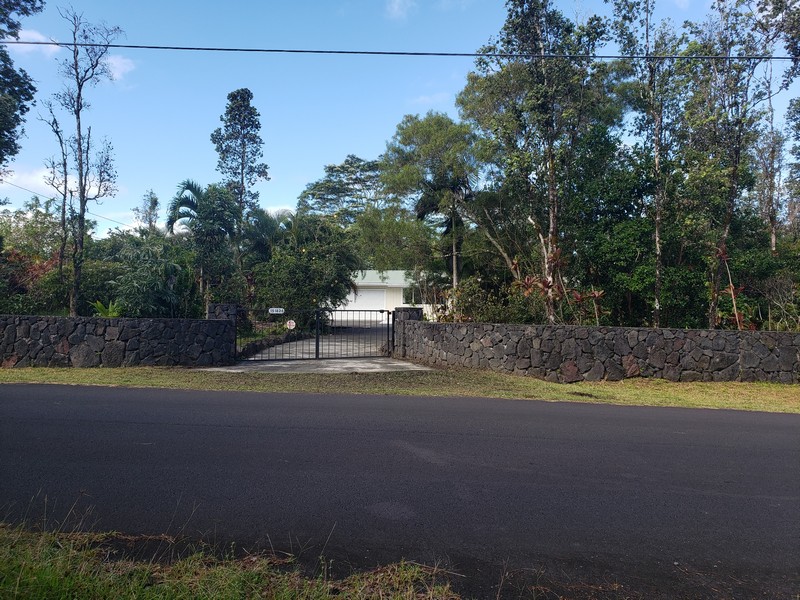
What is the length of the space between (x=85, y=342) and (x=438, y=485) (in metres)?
12.2

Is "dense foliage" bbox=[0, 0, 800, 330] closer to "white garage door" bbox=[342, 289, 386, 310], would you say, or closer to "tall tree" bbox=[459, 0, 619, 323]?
"tall tree" bbox=[459, 0, 619, 323]

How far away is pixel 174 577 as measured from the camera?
3494 millimetres

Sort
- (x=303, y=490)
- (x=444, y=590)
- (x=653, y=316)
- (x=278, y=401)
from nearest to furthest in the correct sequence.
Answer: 1. (x=444, y=590)
2. (x=303, y=490)
3. (x=278, y=401)
4. (x=653, y=316)

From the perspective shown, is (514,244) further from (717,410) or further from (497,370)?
(717,410)

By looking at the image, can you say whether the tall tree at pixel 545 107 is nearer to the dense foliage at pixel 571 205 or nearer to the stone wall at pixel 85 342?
the dense foliage at pixel 571 205

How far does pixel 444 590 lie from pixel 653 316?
15.7m

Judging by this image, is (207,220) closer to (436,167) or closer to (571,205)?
(436,167)

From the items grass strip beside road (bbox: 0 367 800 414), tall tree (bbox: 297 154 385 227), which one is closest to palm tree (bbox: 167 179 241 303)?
grass strip beside road (bbox: 0 367 800 414)

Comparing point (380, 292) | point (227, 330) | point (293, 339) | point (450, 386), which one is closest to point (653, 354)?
point (450, 386)

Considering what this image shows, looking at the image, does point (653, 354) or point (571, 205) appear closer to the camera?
point (653, 354)

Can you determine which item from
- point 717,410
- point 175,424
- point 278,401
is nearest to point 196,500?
point 175,424

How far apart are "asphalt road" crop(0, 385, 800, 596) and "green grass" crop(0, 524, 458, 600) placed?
295mm

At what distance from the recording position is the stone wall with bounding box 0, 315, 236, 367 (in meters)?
14.5

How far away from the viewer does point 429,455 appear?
21.5 ft
